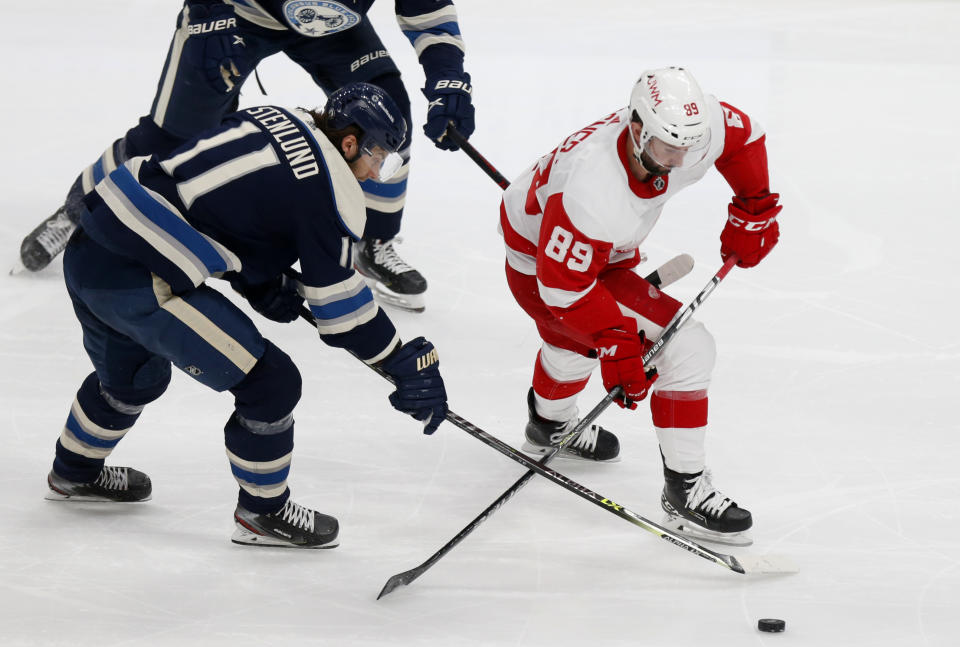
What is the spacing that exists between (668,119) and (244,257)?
917 mm

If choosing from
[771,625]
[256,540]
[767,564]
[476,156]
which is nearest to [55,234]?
[476,156]

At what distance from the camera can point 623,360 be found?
8.30ft

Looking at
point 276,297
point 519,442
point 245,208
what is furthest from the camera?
point 519,442

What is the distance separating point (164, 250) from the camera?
2291 mm

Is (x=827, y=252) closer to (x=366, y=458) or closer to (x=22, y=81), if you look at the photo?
(x=366, y=458)

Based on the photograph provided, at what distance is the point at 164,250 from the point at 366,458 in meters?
0.96

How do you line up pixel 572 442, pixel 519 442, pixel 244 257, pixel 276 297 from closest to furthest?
pixel 244 257, pixel 276 297, pixel 572 442, pixel 519 442

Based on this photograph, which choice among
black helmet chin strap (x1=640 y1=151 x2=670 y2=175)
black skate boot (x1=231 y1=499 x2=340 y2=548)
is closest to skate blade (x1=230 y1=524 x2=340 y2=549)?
black skate boot (x1=231 y1=499 x2=340 y2=548)

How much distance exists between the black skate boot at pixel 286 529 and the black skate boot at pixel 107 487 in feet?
0.97

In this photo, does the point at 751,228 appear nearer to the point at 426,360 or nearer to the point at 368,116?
the point at 426,360

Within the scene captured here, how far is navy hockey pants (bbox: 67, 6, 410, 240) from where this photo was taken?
11.1ft

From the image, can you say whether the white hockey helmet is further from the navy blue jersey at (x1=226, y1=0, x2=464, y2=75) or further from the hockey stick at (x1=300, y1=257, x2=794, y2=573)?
the navy blue jersey at (x1=226, y1=0, x2=464, y2=75)

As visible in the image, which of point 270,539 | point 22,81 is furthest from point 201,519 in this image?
point 22,81

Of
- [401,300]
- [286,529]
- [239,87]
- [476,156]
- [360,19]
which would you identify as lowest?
[401,300]
